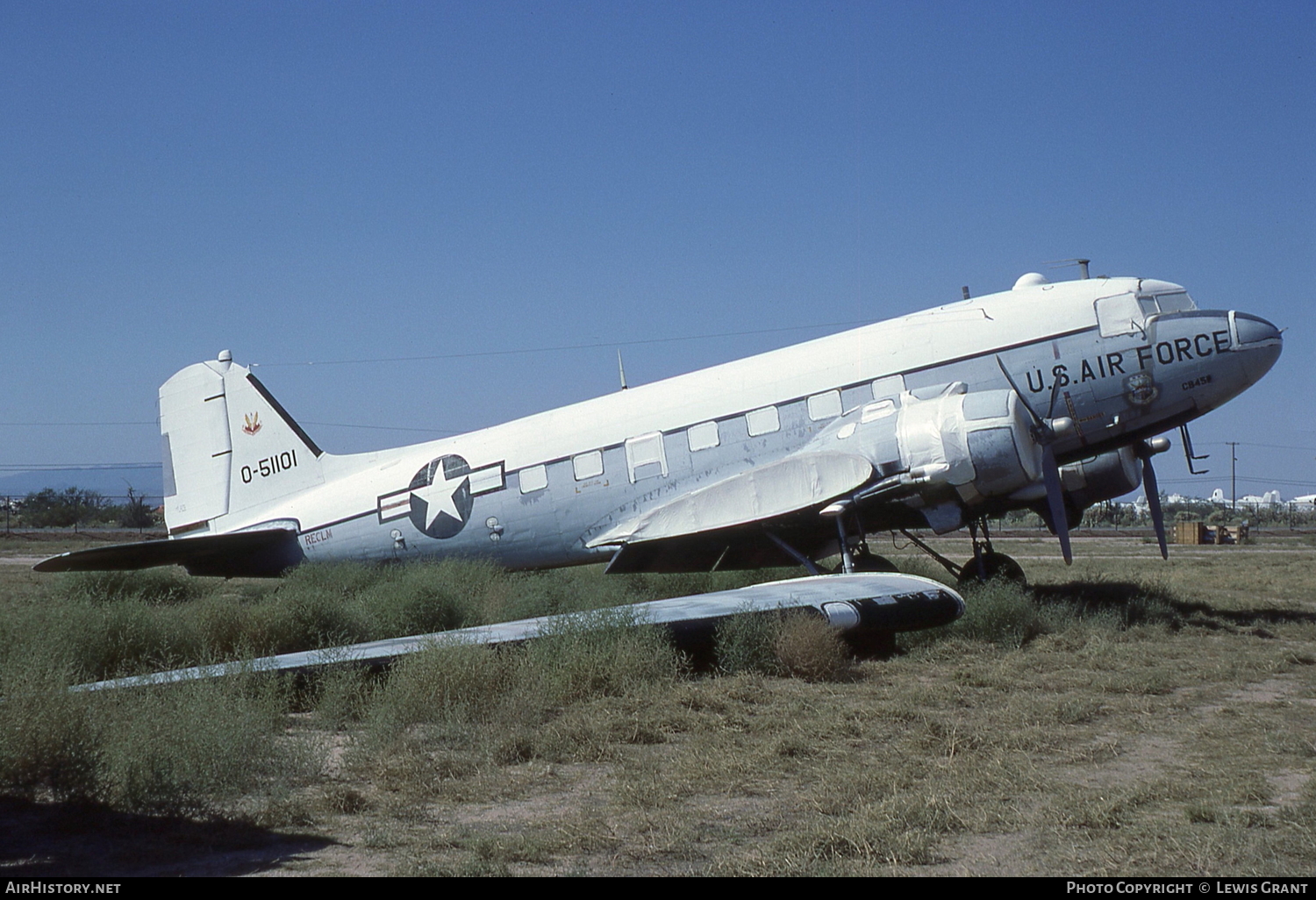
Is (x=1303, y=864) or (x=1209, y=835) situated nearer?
(x=1303, y=864)

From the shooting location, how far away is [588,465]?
53.9 ft

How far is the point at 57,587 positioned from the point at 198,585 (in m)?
3.40

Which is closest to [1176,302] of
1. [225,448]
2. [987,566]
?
[987,566]

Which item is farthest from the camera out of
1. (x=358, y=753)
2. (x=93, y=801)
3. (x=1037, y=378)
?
(x=1037, y=378)

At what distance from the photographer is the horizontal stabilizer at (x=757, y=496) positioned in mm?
14328

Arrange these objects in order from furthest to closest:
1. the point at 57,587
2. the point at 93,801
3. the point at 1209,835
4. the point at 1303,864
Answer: the point at 57,587 < the point at 93,801 < the point at 1209,835 < the point at 1303,864

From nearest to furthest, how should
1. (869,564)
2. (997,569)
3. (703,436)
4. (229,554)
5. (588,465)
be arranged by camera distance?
(869,564), (703,436), (588,465), (997,569), (229,554)

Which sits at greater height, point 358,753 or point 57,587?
point 57,587

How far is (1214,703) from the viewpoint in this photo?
8977mm

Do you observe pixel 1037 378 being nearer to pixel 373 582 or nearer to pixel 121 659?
pixel 373 582

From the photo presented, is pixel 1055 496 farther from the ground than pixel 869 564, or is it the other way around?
pixel 1055 496

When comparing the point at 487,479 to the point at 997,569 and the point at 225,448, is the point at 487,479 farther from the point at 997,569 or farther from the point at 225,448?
the point at 997,569

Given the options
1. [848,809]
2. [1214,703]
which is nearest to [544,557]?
[1214,703]

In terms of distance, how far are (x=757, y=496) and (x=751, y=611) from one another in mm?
4234
